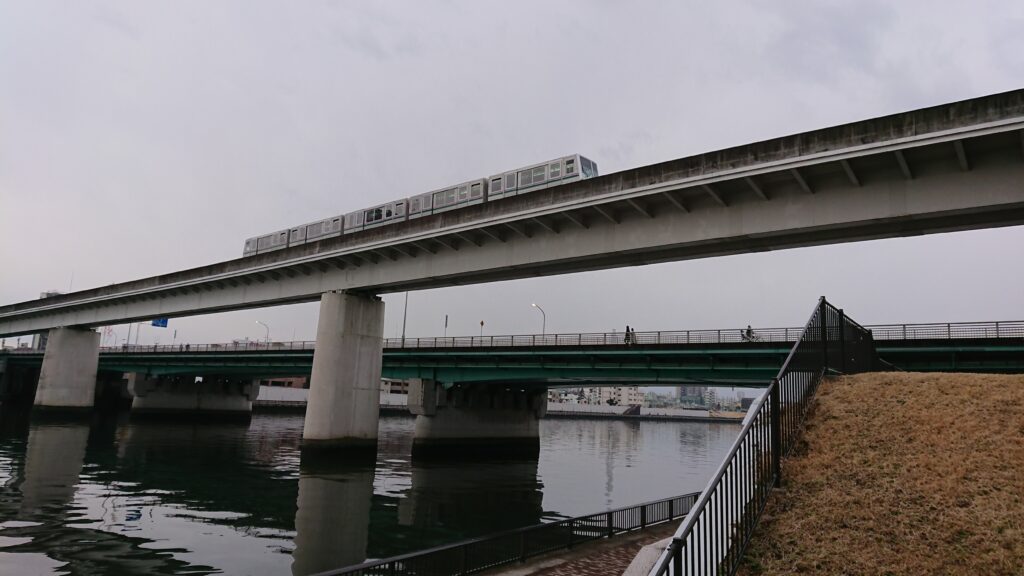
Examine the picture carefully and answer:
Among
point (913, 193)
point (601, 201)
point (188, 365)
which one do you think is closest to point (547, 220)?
point (601, 201)

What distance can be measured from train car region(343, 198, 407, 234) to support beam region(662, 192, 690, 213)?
2120cm

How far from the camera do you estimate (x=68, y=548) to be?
16.0 metres

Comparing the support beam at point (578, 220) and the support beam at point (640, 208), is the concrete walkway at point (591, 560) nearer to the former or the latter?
the support beam at point (640, 208)

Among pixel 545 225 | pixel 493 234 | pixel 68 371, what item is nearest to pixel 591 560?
pixel 545 225

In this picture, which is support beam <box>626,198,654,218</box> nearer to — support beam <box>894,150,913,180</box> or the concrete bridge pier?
support beam <box>894,150,913,180</box>

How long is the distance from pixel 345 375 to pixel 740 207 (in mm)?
23288

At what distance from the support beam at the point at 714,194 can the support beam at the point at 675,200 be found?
3.65 feet

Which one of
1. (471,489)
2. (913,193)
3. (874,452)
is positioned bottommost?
(471,489)

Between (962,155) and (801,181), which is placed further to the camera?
(801,181)

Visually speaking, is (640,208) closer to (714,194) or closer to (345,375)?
(714,194)

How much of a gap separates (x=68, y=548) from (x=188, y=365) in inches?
2554

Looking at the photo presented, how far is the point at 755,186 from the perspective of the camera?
21359 millimetres

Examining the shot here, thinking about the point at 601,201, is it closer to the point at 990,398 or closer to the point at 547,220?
the point at 547,220

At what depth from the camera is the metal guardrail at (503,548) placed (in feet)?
38.5
